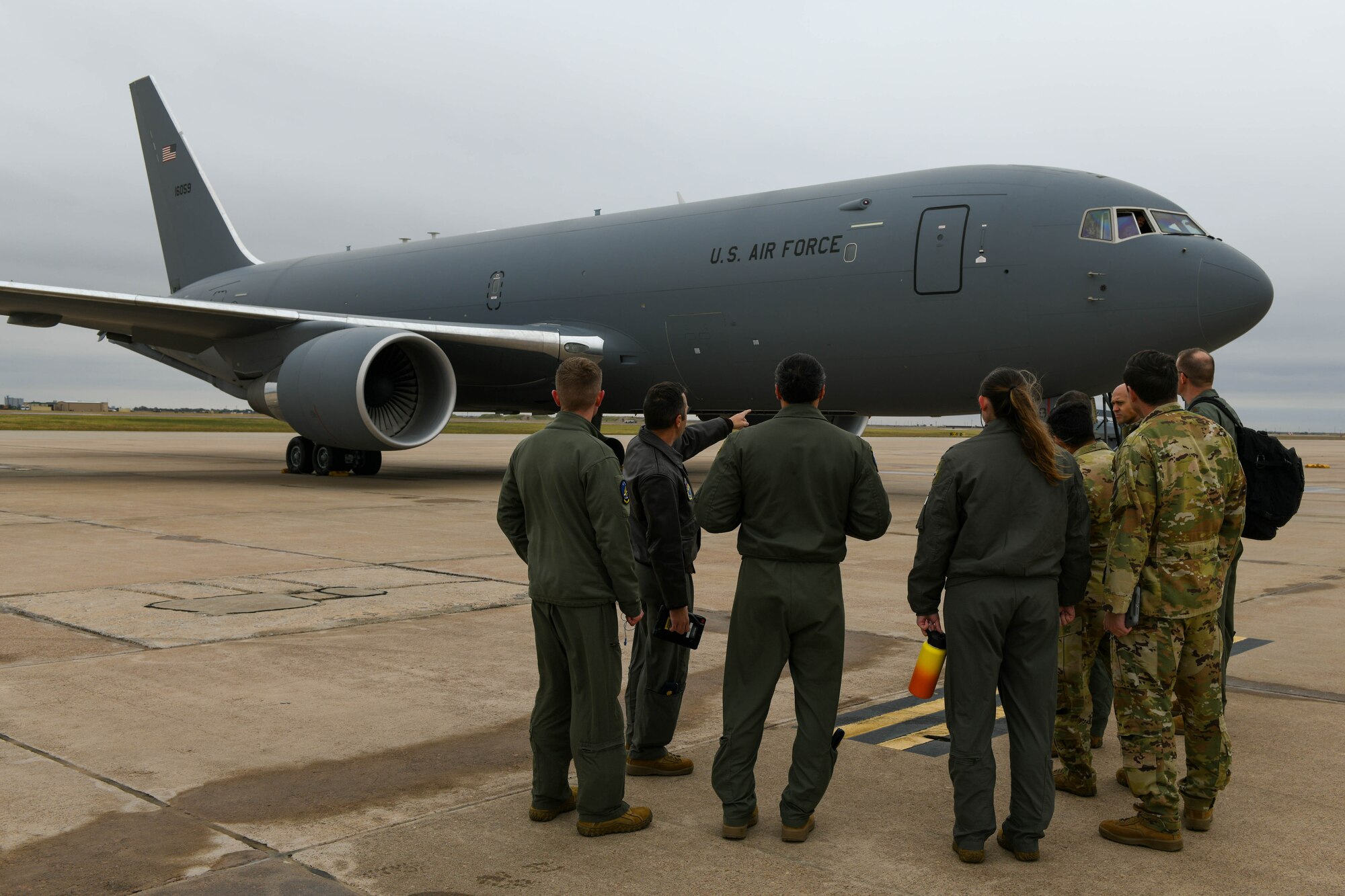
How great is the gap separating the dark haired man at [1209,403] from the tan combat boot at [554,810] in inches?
93.0

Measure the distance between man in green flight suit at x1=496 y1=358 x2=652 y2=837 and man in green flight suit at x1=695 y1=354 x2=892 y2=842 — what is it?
1.02 ft

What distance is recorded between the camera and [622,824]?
3.26 meters

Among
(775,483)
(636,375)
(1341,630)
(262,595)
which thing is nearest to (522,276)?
(636,375)

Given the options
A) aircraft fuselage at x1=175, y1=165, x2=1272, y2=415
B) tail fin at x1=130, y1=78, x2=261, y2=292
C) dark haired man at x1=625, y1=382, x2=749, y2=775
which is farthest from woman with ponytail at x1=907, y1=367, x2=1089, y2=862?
tail fin at x1=130, y1=78, x2=261, y2=292

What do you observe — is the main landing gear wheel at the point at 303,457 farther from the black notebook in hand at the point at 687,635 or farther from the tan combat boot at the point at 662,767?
the black notebook in hand at the point at 687,635

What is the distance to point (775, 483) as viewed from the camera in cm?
340

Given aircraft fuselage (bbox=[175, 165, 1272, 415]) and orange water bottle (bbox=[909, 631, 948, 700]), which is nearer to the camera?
orange water bottle (bbox=[909, 631, 948, 700])

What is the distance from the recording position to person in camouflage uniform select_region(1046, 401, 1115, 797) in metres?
3.70

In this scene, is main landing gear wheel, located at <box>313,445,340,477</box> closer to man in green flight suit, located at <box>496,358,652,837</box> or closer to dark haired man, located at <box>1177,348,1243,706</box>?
man in green flight suit, located at <box>496,358,652,837</box>

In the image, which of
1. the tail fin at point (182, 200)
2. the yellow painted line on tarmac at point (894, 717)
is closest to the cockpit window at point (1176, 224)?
the yellow painted line on tarmac at point (894, 717)

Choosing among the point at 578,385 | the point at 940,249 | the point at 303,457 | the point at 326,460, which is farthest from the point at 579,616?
the point at 303,457

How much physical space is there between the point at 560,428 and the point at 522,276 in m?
13.6

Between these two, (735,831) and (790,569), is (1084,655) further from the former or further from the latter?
(735,831)

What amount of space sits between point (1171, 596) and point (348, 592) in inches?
198
